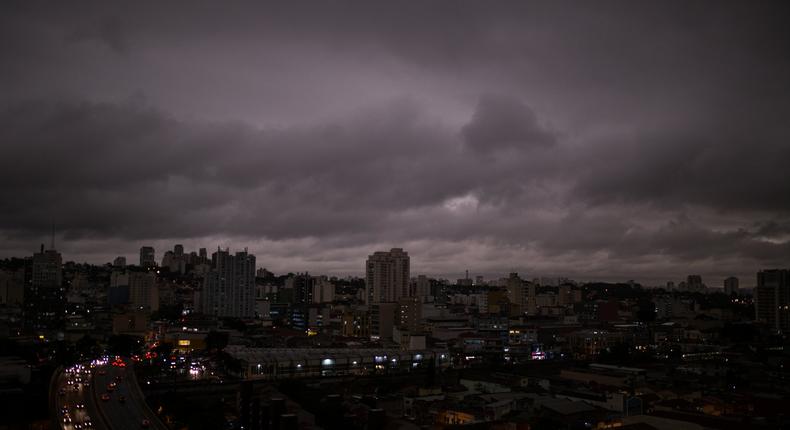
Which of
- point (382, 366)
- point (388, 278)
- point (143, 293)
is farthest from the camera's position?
point (143, 293)

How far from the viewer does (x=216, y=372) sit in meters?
25.0

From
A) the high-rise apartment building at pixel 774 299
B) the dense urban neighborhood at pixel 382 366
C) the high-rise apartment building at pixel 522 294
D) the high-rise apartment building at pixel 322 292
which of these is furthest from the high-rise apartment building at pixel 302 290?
the high-rise apartment building at pixel 774 299

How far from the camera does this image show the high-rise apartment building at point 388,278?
5275 cm

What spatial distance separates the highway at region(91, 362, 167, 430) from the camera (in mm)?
15336

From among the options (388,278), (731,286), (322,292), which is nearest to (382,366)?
(388,278)

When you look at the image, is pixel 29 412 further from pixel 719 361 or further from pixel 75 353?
pixel 719 361

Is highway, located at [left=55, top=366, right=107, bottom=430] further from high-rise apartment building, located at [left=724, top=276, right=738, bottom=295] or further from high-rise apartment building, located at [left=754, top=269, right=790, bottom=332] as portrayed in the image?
high-rise apartment building, located at [left=724, top=276, right=738, bottom=295]

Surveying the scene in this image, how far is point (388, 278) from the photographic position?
52906 mm

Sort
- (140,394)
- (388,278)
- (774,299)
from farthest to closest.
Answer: (388,278) < (774,299) < (140,394)

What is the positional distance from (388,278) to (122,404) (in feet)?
118

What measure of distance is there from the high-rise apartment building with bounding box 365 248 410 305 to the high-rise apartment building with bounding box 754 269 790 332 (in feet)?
91.1

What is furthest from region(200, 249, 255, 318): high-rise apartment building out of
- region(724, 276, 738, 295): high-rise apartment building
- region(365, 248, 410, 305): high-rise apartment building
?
region(724, 276, 738, 295): high-rise apartment building

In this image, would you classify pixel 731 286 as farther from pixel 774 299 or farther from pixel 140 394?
pixel 140 394

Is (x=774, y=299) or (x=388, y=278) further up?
(x=388, y=278)
